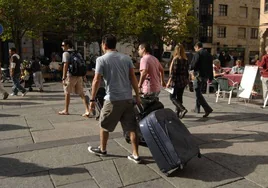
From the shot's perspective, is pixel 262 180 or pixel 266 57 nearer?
pixel 262 180

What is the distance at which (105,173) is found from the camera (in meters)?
3.93

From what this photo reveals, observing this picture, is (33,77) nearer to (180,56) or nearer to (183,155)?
(180,56)

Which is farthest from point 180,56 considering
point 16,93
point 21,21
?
point 21,21

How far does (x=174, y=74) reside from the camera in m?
6.78

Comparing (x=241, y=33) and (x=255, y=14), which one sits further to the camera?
(x=255, y=14)

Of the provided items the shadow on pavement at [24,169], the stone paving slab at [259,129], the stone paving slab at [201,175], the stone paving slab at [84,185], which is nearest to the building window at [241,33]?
the stone paving slab at [259,129]

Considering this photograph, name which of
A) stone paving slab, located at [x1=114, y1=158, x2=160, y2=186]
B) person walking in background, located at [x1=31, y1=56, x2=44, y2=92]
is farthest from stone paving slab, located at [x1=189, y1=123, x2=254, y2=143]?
person walking in background, located at [x1=31, y1=56, x2=44, y2=92]

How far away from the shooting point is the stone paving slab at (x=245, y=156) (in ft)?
12.9

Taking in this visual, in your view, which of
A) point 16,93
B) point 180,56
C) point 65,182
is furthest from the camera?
Result: point 16,93

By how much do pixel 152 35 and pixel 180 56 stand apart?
16388mm

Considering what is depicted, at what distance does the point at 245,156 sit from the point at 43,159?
9.88 feet

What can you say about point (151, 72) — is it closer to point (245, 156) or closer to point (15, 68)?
point (245, 156)

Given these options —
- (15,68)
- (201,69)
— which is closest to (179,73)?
(201,69)

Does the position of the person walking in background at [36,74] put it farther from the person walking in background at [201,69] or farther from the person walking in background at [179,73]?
the person walking in background at [201,69]
